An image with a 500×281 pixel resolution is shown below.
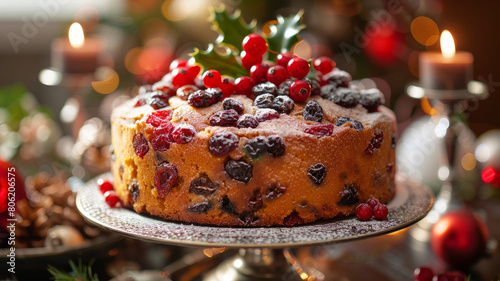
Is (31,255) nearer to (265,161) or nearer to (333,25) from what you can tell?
(265,161)

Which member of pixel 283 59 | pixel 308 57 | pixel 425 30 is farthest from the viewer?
pixel 308 57

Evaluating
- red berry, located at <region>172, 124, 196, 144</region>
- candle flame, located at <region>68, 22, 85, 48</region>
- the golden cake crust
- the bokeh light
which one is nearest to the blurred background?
the bokeh light

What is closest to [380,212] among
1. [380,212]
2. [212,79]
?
[380,212]

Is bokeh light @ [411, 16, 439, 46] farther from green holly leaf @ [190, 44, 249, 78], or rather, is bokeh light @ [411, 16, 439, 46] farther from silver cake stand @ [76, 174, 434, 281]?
green holly leaf @ [190, 44, 249, 78]

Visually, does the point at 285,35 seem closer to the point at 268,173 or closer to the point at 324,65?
the point at 324,65

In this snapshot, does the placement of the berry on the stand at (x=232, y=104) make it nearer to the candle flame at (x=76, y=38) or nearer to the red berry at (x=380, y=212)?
the red berry at (x=380, y=212)

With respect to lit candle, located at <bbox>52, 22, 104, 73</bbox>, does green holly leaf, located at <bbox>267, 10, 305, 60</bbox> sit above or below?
above

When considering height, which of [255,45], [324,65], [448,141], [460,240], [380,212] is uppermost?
[255,45]
